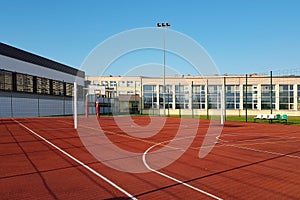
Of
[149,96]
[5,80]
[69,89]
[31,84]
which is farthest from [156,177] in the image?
[149,96]

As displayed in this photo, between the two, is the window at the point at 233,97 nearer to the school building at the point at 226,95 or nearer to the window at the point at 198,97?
the school building at the point at 226,95

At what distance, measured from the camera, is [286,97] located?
159 feet

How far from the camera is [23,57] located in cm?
3719

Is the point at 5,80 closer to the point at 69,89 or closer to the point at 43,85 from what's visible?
the point at 43,85

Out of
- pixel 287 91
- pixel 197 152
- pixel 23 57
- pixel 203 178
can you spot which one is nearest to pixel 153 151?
pixel 197 152

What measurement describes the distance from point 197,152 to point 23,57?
3318cm

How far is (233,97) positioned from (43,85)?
31326mm

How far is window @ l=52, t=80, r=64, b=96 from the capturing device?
44862 millimetres

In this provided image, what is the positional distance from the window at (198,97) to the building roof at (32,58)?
74.6 feet

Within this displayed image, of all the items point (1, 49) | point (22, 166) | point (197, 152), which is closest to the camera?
point (22, 166)

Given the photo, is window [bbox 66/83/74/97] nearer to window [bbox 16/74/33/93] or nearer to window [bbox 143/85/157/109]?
window [bbox 16/74/33/93]

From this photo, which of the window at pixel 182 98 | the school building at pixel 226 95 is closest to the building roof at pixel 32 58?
the school building at pixel 226 95

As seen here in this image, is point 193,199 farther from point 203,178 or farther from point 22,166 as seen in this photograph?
point 22,166

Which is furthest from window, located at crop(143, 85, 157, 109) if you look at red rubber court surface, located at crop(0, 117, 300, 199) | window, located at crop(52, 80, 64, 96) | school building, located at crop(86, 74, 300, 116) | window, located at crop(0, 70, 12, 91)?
red rubber court surface, located at crop(0, 117, 300, 199)
